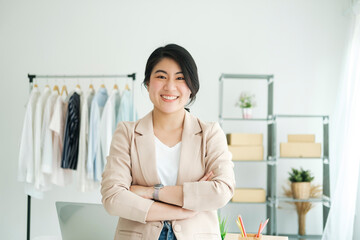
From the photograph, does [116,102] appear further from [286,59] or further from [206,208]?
[206,208]

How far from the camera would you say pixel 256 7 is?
422 centimetres

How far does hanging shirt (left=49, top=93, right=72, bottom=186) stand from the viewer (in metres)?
3.49

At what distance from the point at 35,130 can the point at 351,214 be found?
2.91 m

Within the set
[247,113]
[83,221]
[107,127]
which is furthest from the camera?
[247,113]

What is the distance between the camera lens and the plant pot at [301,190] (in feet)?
12.1

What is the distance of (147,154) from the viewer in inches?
54.1

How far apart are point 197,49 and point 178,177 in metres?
3.01

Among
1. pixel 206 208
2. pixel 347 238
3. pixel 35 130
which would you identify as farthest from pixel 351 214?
pixel 35 130

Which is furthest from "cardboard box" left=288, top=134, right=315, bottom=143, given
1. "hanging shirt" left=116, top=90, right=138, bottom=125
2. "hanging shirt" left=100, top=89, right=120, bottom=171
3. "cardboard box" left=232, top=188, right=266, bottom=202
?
"hanging shirt" left=100, top=89, right=120, bottom=171

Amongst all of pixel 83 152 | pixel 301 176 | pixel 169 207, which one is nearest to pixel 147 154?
pixel 169 207


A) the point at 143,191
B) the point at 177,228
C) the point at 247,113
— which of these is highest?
the point at 247,113

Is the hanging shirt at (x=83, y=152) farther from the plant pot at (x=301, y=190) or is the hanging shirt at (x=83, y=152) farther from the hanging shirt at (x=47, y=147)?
the plant pot at (x=301, y=190)

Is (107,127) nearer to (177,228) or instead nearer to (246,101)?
(246,101)

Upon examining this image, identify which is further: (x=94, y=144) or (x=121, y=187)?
(x=94, y=144)
